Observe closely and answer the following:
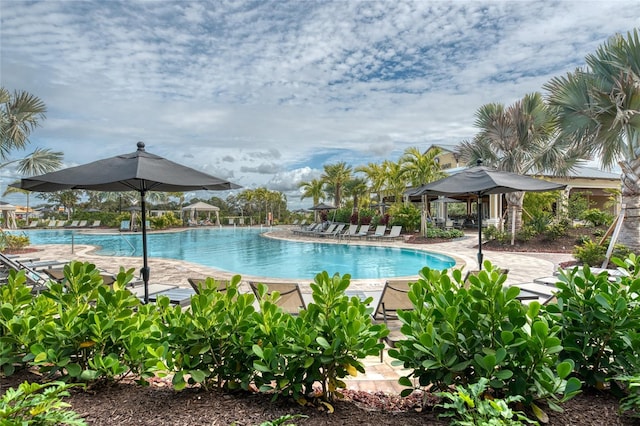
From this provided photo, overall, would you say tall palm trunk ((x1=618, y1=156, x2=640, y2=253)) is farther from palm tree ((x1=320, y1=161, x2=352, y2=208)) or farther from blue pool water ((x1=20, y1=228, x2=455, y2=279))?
palm tree ((x1=320, y1=161, x2=352, y2=208))

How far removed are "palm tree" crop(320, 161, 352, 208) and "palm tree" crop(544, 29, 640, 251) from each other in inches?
905

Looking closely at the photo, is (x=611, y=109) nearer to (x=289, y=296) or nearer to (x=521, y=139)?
(x=521, y=139)

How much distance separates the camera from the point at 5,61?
9.07 m

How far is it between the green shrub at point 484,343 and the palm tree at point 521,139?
14.9m

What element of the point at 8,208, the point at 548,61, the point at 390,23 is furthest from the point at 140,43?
A: the point at 8,208

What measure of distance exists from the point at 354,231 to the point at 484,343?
20.8m

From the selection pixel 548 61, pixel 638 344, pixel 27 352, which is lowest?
pixel 27 352

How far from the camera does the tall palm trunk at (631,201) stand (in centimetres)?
898

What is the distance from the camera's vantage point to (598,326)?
201cm

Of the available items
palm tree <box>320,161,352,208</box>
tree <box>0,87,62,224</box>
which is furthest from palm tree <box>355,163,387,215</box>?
tree <box>0,87,62,224</box>

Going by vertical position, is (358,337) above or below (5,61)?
below

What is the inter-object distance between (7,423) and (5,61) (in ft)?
37.1

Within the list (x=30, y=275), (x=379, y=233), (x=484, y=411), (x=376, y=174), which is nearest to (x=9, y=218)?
(x=376, y=174)

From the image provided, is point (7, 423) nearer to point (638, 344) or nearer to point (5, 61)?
point (638, 344)
